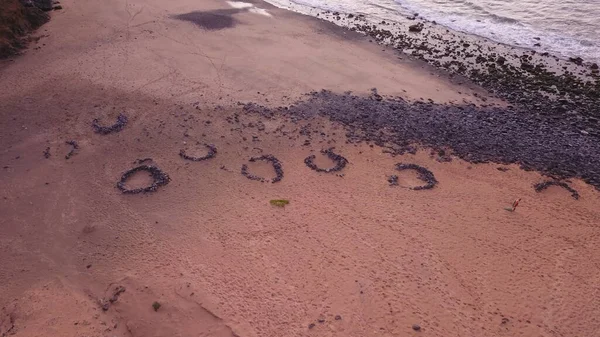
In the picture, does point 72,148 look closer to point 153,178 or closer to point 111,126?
point 111,126

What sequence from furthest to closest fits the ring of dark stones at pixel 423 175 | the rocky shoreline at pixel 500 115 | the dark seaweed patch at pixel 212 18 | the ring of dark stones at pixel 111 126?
1. the dark seaweed patch at pixel 212 18
2. the ring of dark stones at pixel 111 126
3. the rocky shoreline at pixel 500 115
4. the ring of dark stones at pixel 423 175

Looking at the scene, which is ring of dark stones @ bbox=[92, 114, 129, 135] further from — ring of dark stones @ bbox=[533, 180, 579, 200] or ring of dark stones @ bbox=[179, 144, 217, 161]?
ring of dark stones @ bbox=[533, 180, 579, 200]

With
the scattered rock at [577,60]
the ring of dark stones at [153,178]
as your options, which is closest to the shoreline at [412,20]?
the scattered rock at [577,60]

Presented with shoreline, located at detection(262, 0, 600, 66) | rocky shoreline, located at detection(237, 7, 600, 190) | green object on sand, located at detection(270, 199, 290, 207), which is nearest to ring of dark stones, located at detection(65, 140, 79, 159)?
rocky shoreline, located at detection(237, 7, 600, 190)

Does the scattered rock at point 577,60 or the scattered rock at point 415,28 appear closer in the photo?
the scattered rock at point 577,60

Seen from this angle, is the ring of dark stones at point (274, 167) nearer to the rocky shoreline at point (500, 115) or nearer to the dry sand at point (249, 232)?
the dry sand at point (249, 232)

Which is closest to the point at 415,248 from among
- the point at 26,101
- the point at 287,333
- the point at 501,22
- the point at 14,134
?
the point at 287,333

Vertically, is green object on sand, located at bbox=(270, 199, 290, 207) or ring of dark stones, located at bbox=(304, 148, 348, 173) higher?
ring of dark stones, located at bbox=(304, 148, 348, 173)

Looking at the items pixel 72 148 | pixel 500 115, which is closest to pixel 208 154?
pixel 72 148
